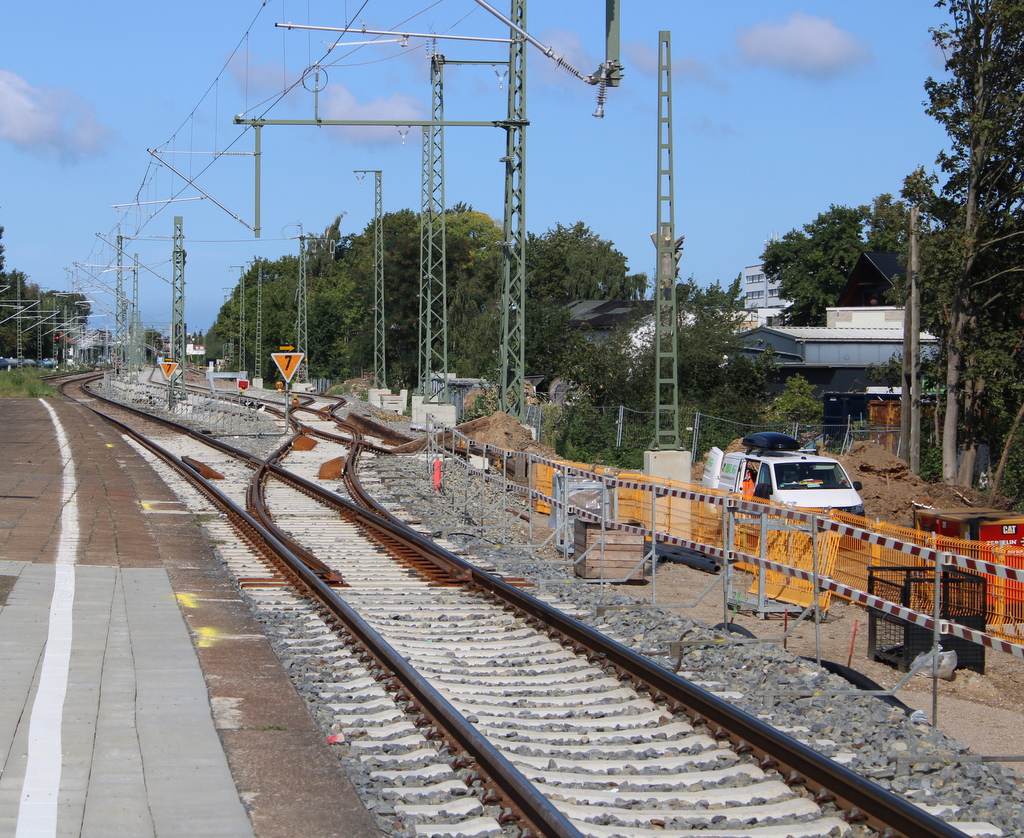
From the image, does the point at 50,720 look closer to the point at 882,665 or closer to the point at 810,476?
the point at 882,665

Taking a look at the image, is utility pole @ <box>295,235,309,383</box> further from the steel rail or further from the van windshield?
the steel rail

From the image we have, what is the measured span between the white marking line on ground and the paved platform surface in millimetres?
13

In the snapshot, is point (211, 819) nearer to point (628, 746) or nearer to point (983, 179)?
point (628, 746)

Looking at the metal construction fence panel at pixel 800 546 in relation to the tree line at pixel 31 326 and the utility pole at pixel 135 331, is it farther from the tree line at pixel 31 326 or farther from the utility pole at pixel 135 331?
the tree line at pixel 31 326

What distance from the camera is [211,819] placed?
546 centimetres

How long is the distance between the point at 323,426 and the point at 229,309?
357 feet

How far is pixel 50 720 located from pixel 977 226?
2810cm

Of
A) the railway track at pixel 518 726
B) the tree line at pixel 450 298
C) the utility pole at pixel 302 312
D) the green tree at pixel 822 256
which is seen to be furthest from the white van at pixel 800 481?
the green tree at pixel 822 256

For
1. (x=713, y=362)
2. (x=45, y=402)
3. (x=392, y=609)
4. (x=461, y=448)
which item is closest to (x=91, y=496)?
(x=461, y=448)

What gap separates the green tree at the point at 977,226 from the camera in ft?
95.8

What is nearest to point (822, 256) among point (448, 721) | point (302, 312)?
point (302, 312)

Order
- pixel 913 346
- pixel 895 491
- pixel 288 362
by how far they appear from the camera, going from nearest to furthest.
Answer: pixel 895 491 → pixel 913 346 → pixel 288 362

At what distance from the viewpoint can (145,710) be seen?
7297 millimetres

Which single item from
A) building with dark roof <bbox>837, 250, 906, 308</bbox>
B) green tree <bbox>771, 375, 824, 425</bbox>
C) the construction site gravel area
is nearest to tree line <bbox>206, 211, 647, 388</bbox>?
green tree <bbox>771, 375, 824, 425</bbox>
